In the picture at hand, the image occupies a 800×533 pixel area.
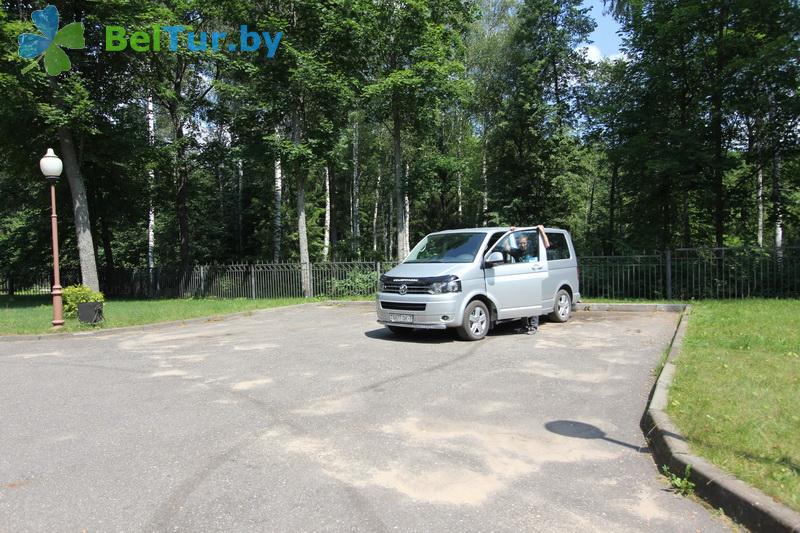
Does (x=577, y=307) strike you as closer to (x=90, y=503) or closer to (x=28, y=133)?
(x=90, y=503)

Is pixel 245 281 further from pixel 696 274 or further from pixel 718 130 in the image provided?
pixel 718 130

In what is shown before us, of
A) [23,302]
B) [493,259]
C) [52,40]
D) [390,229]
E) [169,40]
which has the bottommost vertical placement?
[23,302]

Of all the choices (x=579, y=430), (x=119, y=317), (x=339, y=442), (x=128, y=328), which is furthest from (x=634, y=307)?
(x=119, y=317)

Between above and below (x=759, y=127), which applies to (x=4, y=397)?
below

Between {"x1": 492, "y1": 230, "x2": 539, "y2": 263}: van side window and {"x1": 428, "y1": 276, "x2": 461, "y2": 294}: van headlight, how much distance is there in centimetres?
127

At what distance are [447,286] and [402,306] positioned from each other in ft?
3.25

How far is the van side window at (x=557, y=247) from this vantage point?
11.2 metres

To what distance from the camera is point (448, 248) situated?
10.3 m

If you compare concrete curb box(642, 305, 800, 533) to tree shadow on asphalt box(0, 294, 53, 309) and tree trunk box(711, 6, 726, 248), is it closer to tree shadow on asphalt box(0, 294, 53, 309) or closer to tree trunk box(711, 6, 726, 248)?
tree trunk box(711, 6, 726, 248)

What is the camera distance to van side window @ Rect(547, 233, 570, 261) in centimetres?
1125

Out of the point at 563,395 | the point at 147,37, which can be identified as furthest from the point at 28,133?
the point at 563,395

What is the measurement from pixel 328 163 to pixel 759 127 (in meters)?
16.8

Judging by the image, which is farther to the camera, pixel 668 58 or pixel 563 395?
pixel 668 58

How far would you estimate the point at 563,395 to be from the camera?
19.7ft
